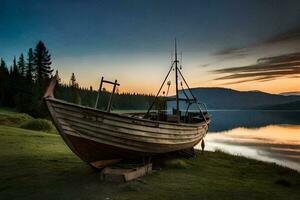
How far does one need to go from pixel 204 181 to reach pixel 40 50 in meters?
67.7

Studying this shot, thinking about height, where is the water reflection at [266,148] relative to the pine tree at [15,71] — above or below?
below

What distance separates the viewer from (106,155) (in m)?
12.4

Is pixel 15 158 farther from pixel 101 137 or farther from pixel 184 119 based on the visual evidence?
pixel 184 119

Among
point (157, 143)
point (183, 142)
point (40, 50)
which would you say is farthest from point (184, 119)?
point (40, 50)

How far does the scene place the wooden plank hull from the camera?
1151cm

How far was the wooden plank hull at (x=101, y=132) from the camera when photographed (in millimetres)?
11508

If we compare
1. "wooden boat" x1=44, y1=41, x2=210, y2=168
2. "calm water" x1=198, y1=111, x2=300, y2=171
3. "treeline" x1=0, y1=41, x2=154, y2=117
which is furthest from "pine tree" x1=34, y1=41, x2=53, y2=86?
"wooden boat" x1=44, y1=41, x2=210, y2=168

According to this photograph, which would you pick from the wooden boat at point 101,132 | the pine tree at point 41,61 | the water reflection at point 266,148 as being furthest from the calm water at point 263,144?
the pine tree at point 41,61

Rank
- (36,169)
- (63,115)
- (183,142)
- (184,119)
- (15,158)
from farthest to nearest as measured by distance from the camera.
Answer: (184,119) < (183,142) < (15,158) < (36,169) < (63,115)

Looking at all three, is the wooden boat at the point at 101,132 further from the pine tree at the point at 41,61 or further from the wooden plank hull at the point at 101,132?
the pine tree at the point at 41,61

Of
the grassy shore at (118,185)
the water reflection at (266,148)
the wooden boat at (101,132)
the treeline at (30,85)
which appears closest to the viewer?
the grassy shore at (118,185)

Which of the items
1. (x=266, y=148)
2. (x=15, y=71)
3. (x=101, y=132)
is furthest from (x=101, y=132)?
(x=15, y=71)

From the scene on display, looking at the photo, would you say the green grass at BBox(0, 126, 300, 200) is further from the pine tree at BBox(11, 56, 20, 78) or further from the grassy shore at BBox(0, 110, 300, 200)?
the pine tree at BBox(11, 56, 20, 78)

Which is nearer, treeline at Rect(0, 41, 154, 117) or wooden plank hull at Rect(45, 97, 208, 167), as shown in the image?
wooden plank hull at Rect(45, 97, 208, 167)
